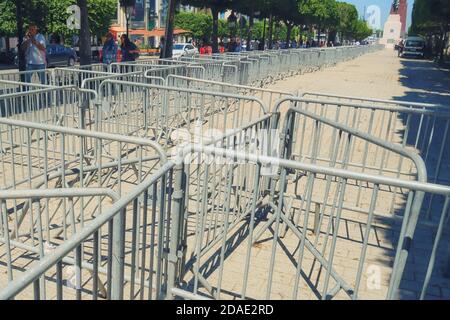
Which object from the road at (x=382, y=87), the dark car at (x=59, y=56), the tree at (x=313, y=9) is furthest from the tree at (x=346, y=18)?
the dark car at (x=59, y=56)

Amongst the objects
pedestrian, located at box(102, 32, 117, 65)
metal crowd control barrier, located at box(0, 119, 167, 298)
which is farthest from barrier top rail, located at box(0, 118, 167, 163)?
pedestrian, located at box(102, 32, 117, 65)

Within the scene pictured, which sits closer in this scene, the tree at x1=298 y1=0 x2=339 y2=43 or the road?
the road

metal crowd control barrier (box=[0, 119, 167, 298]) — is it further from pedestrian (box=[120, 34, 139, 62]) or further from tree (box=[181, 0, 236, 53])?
tree (box=[181, 0, 236, 53])

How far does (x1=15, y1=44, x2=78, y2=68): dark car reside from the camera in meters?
25.2

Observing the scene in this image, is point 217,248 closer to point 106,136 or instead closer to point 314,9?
point 106,136

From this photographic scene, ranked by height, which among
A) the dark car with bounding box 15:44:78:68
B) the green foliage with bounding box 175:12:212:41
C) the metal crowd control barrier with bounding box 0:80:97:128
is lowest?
the dark car with bounding box 15:44:78:68

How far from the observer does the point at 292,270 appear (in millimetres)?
4199

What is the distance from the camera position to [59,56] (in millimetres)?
25766

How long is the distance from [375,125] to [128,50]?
28.8 ft

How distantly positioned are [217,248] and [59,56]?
24.2 meters

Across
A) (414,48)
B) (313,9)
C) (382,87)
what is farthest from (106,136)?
(414,48)

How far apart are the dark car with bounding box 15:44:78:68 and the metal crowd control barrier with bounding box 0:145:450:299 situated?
22668 millimetres

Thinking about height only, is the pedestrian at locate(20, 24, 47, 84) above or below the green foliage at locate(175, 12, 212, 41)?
below

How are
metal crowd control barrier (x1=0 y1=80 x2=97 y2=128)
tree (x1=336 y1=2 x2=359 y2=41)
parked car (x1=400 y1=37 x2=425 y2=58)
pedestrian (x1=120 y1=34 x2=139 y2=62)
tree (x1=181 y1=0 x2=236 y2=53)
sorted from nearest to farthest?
metal crowd control barrier (x1=0 y1=80 x2=97 y2=128), pedestrian (x1=120 y1=34 x2=139 y2=62), tree (x1=181 y1=0 x2=236 y2=53), parked car (x1=400 y1=37 x2=425 y2=58), tree (x1=336 y1=2 x2=359 y2=41)
